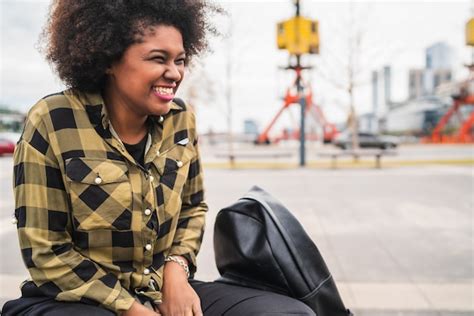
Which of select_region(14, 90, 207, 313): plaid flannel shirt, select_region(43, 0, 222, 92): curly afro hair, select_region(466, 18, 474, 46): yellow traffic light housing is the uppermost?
select_region(466, 18, 474, 46): yellow traffic light housing

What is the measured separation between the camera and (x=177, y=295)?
1.65m

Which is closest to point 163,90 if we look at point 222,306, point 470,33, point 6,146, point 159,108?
point 159,108

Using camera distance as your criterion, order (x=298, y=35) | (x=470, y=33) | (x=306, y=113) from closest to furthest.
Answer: (x=470, y=33), (x=298, y=35), (x=306, y=113)

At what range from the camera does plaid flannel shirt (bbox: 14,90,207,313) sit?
1.46m

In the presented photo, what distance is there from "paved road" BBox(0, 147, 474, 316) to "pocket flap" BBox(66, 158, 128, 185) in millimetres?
2202

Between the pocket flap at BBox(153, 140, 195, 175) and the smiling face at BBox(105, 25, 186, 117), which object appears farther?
the pocket flap at BBox(153, 140, 195, 175)

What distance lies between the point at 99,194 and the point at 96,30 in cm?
56

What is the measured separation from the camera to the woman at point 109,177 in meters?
1.47

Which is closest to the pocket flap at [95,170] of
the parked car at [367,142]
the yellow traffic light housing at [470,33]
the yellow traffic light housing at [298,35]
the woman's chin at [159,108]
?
the woman's chin at [159,108]

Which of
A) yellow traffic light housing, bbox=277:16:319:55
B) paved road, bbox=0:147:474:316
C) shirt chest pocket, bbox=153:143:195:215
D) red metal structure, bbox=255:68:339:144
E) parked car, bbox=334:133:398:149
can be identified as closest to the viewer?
shirt chest pocket, bbox=153:143:195:215

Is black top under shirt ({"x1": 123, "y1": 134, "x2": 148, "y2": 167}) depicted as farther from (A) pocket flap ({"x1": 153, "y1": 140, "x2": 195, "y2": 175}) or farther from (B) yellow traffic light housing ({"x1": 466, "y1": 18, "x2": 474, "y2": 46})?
(B) yellow traffic light housing ({"x1": 466, "y1": 18, "x2": 474, "y2": 46})

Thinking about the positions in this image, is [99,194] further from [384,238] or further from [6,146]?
[6,146]

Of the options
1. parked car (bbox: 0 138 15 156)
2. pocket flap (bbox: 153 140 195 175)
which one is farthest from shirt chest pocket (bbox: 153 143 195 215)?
parked car (bbox: 0 138 15 156)

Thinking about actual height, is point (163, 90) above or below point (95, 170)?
above
